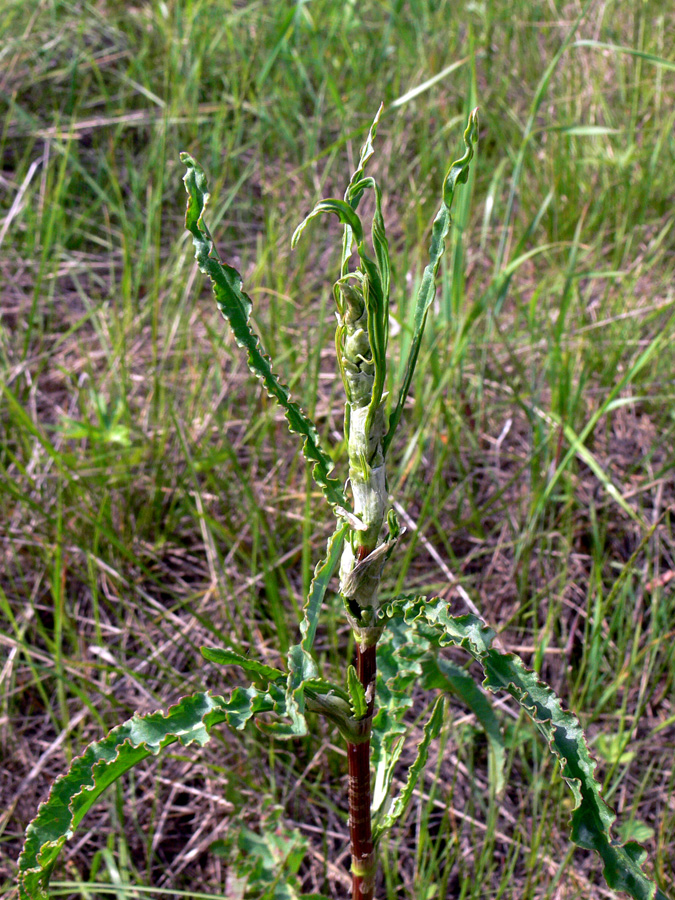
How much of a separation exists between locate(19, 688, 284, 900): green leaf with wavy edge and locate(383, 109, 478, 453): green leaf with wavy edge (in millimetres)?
331

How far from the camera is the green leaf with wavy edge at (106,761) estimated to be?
811 mm

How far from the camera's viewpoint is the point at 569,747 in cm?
79

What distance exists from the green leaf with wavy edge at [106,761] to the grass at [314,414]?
2.33ft

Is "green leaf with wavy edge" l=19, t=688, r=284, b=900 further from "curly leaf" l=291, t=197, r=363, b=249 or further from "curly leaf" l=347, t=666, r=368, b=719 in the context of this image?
"curly leaf" l=291, t=197, r=363, b=249

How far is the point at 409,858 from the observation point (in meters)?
1.69

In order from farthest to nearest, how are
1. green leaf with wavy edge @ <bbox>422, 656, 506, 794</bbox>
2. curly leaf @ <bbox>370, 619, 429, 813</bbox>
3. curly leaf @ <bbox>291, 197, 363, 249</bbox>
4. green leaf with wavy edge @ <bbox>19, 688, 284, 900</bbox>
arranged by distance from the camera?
1. green leaf with wavy edge @ <bbox>422, 656, 506, 794</bbox>
2. curly leaf @ <bbox>370, 619, 429, 813</bbox>
3. green leaf with wavy edge @ <bbox>19, 688, 284, 900</bbox>
4. curly leaf @ <bbox>291, 197, 363, 249</bbox>

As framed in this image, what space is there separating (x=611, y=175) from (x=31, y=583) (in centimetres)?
263

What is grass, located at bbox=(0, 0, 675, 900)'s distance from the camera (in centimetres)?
174

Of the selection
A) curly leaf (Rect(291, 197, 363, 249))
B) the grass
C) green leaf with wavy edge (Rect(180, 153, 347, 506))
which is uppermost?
curly leaf (Rect(291, 197, 363, 249))

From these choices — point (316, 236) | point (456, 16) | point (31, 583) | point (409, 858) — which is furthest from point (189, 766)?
point (456, 16)

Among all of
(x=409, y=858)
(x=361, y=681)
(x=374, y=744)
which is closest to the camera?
(x=361, y=681)

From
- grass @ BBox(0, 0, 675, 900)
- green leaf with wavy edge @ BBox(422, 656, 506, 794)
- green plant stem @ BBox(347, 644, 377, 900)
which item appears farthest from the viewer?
grass @ BBox(0, 0, 675, 900)

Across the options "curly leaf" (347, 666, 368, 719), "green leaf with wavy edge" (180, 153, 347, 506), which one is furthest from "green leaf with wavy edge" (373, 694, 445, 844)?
"green leaf with wavy edge" (180, 153, 347, 506)

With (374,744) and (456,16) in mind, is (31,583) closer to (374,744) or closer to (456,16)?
(374,744)
